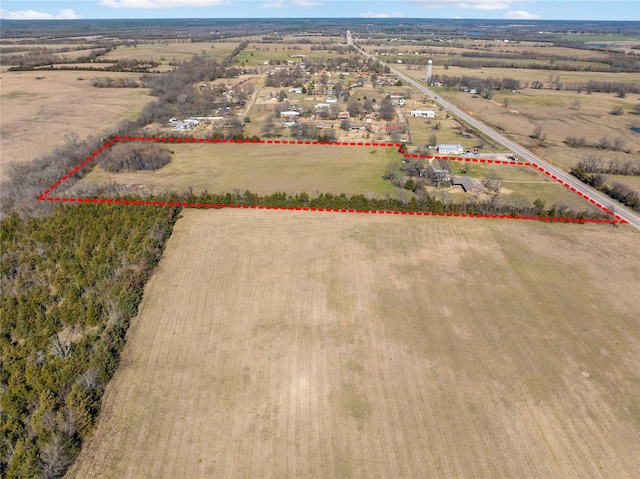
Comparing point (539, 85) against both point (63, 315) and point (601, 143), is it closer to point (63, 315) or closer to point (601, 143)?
point (601, 143)

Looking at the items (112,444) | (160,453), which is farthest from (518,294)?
(112,444)

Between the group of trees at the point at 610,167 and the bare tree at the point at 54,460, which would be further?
the group of trees at the point at 610,167

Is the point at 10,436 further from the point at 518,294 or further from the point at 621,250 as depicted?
the point at 621,250

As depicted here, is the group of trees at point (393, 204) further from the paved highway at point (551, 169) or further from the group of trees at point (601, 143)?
the group of trees at point (601, 143)

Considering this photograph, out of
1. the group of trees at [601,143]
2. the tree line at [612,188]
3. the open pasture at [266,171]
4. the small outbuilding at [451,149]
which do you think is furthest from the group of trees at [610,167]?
the open pasture at [266,171]

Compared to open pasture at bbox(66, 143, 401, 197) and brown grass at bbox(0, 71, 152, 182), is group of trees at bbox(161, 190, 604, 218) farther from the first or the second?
brown grass at bbox(0, 71, 152, 182)

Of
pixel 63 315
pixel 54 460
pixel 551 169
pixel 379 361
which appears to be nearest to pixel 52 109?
pixel 63 315

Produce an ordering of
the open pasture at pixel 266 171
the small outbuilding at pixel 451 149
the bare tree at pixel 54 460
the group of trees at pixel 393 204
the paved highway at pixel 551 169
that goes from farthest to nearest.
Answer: the small outbuilding at pixel 451 149 → the open pasture at pixel 266 171 → the paved highway at pixel 551 169 → the group of trees at pixel 393 204 → the bare tree at pixel 54 460
